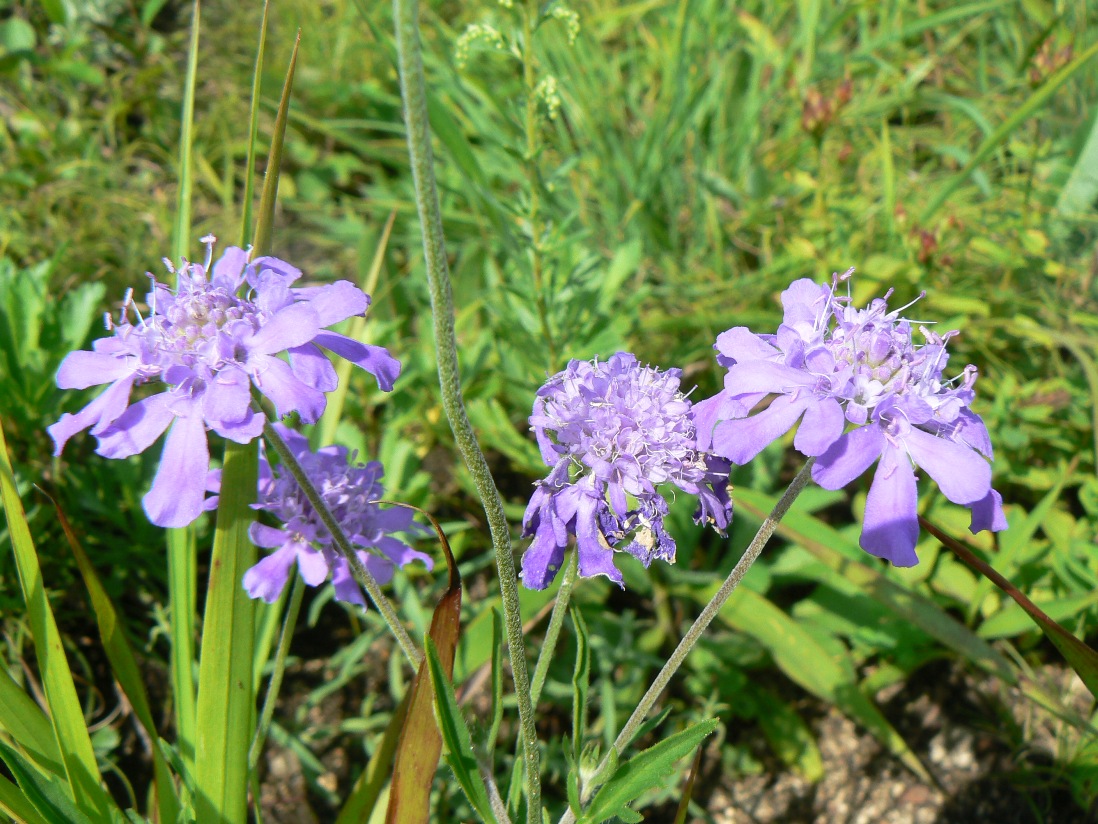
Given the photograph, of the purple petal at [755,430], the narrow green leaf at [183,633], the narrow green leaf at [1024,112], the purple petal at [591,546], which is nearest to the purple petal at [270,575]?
the narrow green leaf at [183,633]

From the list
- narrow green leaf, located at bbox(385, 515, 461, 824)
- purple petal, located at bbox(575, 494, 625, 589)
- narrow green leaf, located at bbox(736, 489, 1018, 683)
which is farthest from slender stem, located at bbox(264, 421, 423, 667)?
narrow green leaf, located at bbox(736, 489, 1018, 683)

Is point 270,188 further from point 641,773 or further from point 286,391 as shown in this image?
point 641,773

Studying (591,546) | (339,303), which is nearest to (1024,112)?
(591,546)

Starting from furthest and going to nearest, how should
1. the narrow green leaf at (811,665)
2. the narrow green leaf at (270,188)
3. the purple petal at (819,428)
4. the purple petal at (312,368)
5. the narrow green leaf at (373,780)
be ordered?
the narrow green leaf at (811,665) → the narrow green leaf at (373,780) → the narrow green leaf at (270,188) → the purple petal at (312,368) → the purple petal at (819,428)

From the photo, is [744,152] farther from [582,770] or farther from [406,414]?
[582,770]

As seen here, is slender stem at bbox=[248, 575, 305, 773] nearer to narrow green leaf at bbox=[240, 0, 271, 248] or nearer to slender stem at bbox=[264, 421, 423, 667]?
slender stem at bbox=[264, 421, 423, 667]

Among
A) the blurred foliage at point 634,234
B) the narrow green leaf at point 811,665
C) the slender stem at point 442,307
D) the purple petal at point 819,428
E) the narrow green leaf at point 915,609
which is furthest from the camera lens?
the blurred foliage at point 634,234

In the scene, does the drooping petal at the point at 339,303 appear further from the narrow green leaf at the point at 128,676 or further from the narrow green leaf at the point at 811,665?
the narrow green leaf at the point at 811,665

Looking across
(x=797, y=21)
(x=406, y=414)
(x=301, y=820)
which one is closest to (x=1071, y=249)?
(x=797, y=21)
